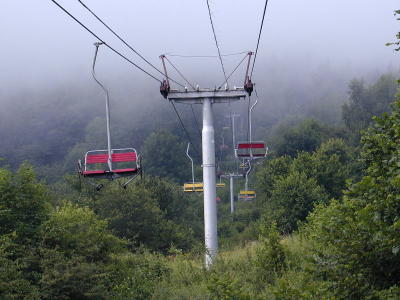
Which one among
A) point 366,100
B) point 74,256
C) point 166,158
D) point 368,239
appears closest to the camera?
point 368,239

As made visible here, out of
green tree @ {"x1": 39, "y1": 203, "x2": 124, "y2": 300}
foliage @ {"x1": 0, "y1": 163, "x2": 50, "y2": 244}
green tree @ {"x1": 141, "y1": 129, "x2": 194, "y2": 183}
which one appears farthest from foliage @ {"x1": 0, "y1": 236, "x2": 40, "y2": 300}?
green tree @ {"x1": 141, "y1": 129, "x2": 194, "y2": 183}

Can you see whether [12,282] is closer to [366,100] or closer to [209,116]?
[209,116]

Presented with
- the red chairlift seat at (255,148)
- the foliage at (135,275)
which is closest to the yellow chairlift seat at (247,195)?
the red chairlift seat at (255,148)

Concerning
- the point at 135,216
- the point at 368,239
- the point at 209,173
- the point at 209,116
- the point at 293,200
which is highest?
the point at 209,116

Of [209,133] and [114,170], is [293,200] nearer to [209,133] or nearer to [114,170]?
[209,133]

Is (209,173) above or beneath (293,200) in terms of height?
above

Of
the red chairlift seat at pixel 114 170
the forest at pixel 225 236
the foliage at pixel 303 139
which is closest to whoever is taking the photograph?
the forest at pixel 225 236

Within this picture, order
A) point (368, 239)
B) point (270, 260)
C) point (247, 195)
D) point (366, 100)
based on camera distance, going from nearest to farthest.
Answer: point (368, 239) < point (270, 260) < point (247, 195) < point (366, 100)

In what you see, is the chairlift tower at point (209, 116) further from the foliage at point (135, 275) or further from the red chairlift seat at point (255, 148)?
the red chairlift seat at point (255, 148)

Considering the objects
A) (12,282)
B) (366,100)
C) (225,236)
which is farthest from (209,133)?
(366,100)

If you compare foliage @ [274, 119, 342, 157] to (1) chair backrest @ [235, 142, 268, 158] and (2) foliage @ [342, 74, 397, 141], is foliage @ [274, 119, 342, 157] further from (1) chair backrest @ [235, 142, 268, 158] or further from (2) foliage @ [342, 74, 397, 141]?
(1) chair backrest @ [235, 142, 268, 158]

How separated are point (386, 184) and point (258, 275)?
9963mm

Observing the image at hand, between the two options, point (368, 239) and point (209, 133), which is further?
point (209, 133)

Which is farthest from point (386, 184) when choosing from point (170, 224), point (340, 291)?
point (170, 224)
